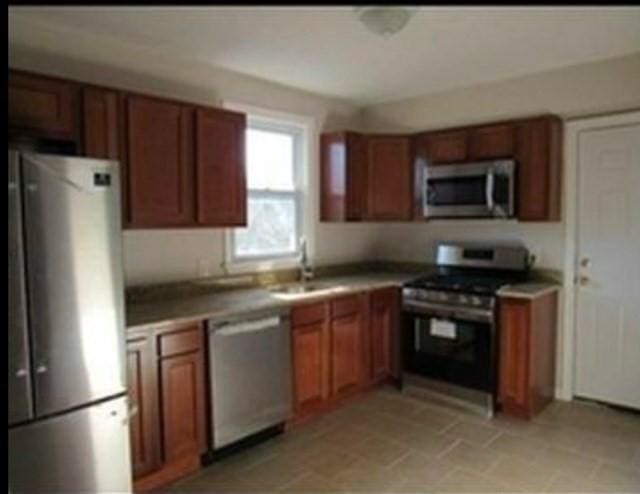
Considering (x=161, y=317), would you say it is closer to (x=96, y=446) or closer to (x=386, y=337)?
(x=96, y=446)

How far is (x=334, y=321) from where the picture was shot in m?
3.60

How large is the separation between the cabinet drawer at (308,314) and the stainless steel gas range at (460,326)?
2.79ft

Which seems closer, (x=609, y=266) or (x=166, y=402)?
(x=166, y=402)

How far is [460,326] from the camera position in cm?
370

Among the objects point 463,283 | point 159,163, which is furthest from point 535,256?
point 159,163

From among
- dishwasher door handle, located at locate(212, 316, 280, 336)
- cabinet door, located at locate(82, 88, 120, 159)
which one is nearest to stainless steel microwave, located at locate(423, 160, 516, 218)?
dishwasher door handle, located at locate(212, 316, 280, 336)

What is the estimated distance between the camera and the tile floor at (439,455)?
2666 mm

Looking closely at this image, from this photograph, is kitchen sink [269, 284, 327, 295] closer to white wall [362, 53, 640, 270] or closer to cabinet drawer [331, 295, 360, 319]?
cabinet drawer [331, 295, 360, 319]

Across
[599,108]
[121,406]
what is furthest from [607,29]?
[121,406]

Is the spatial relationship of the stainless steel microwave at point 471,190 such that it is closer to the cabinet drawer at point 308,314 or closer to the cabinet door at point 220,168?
the cabinet drawer at point 308,314

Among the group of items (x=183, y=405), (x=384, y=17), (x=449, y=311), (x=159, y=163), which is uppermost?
(x=384, y=17)

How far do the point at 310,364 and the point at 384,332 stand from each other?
0.86 m

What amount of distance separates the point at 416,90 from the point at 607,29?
1608 mm

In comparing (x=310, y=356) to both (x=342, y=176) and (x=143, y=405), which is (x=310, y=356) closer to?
(x=143, y=405)
